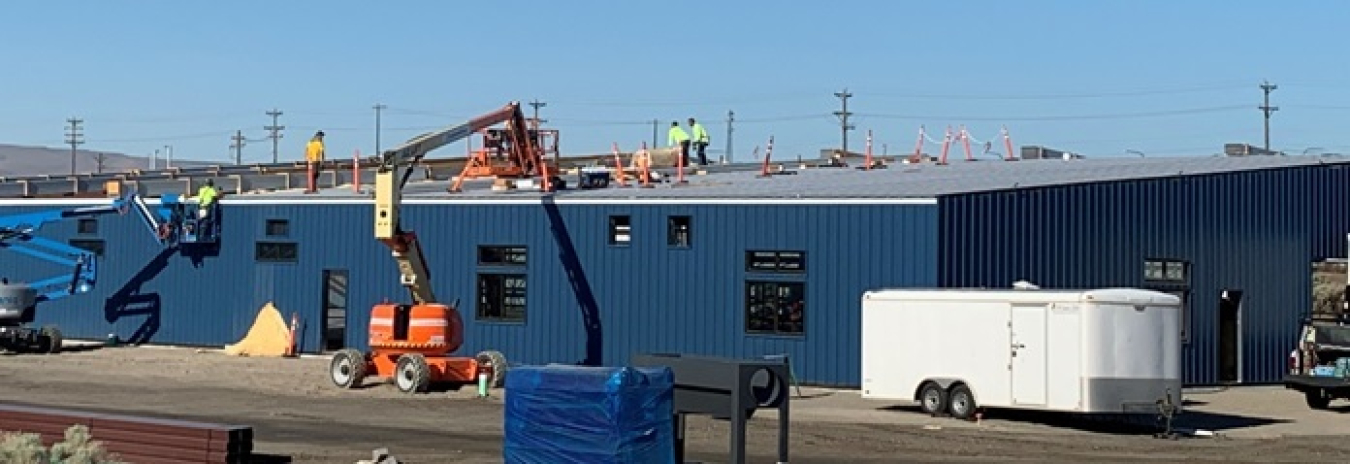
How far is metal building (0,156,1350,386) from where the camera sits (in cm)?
3597

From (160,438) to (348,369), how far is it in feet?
52.5

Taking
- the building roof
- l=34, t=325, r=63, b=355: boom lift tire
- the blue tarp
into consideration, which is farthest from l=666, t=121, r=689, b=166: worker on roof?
the blue tarp

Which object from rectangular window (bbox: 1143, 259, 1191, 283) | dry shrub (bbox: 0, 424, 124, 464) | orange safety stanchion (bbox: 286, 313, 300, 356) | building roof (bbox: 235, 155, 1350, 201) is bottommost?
orange safety stanchion (bbox: 286, 313, 300, 356)

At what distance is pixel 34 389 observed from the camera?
3469 cm

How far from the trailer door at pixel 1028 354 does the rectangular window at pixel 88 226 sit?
2927 centimetres

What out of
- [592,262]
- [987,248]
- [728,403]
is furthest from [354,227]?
[728,403]

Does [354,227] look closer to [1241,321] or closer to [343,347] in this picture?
[343,347]

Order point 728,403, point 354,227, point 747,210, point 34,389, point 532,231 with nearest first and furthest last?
point 728,403
point 34,389
point 747,210
point 532,231
point 354,227

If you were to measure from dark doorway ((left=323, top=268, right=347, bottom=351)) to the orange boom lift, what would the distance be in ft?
26.4

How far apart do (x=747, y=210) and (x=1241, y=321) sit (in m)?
12.0

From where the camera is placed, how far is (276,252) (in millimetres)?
45250

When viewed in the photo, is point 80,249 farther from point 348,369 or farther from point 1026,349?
point 1026,349

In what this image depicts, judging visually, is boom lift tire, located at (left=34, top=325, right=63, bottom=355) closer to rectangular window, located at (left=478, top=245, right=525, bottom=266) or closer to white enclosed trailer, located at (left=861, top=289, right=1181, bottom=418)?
rectangular window, located at (left=478, top=245, right=525, bottom=266)

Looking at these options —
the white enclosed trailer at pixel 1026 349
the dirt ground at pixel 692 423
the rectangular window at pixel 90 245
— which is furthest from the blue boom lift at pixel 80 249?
the white enclosed trailer at pixel 1026 349
